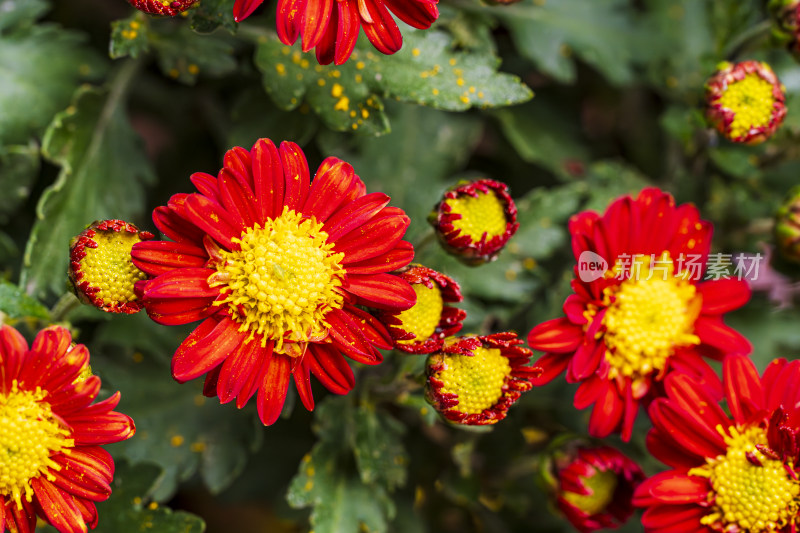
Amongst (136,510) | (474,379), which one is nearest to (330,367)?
(474,379)

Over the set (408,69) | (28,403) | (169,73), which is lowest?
(28,403)

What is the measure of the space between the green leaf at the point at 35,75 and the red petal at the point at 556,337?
34.7 inches

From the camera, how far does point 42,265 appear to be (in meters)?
1.12

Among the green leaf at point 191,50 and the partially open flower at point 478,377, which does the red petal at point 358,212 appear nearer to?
the partially open flower at point 478,377

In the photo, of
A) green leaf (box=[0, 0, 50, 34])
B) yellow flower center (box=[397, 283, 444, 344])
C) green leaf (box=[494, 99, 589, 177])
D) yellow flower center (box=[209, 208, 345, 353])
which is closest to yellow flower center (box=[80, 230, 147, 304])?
yellow flower center (box=[209, 208, 345, 353])

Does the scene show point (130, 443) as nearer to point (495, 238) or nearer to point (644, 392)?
point (495, 238)

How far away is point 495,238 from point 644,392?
32cm

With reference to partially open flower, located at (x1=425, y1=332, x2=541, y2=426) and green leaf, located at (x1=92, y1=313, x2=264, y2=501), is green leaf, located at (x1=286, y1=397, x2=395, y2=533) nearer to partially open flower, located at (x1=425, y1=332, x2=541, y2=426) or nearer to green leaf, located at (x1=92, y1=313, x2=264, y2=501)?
green leaf, located at (x1=92, y1=313, x2=264, y2=501)

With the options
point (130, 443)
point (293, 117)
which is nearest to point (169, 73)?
point (293, 117)

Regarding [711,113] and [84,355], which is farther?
[711,113]

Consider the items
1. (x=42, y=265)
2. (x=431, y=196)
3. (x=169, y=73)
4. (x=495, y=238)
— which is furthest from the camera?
(x=431, y=196)

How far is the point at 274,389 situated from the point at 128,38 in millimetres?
534

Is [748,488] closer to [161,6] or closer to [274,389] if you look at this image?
[274,389]

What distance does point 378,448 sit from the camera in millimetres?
1154
